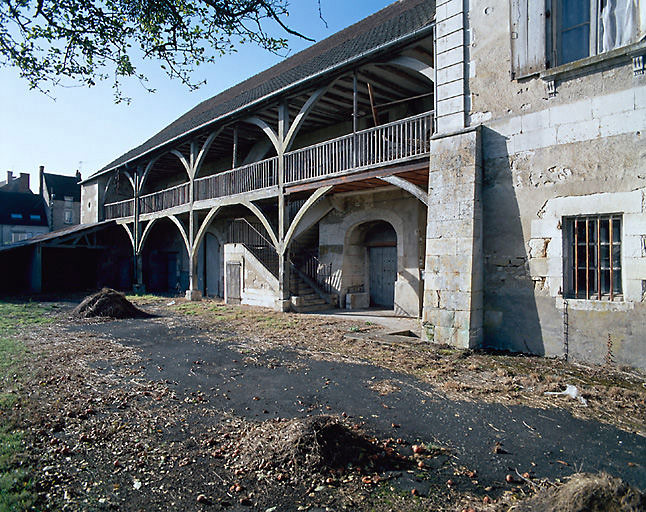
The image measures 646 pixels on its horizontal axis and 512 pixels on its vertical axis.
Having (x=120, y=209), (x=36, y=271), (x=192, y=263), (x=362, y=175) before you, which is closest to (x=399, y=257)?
(x=362, y=175)

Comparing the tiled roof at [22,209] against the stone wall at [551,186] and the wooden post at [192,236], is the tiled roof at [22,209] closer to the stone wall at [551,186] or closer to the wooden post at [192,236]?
the wooden post at [192,236]

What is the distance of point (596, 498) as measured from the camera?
2.16m

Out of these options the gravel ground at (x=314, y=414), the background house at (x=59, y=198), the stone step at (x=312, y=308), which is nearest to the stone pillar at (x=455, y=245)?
the gravel ground at (x=314, y=414)

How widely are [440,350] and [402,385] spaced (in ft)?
6.10

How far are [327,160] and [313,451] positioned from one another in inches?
324

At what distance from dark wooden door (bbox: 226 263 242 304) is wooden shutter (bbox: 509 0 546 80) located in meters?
10.0

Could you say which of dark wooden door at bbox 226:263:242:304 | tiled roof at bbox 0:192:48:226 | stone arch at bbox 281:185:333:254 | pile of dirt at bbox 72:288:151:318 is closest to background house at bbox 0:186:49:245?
tiled roof at bbox 0:192:48:226

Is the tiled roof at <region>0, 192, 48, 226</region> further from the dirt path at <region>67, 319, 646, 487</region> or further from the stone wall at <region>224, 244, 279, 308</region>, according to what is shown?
the dirt path at <region>67, 319, 646, 487</region>

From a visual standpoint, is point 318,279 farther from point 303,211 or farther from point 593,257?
point 593,257

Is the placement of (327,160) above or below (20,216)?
below

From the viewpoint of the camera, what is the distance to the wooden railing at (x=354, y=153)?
8906 mm

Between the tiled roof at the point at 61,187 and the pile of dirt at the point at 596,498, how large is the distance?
4061 centimetres

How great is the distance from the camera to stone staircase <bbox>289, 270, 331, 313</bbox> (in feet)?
38.9

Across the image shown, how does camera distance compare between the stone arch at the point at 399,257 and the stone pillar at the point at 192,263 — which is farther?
the stone pillar at the point at 192,263
